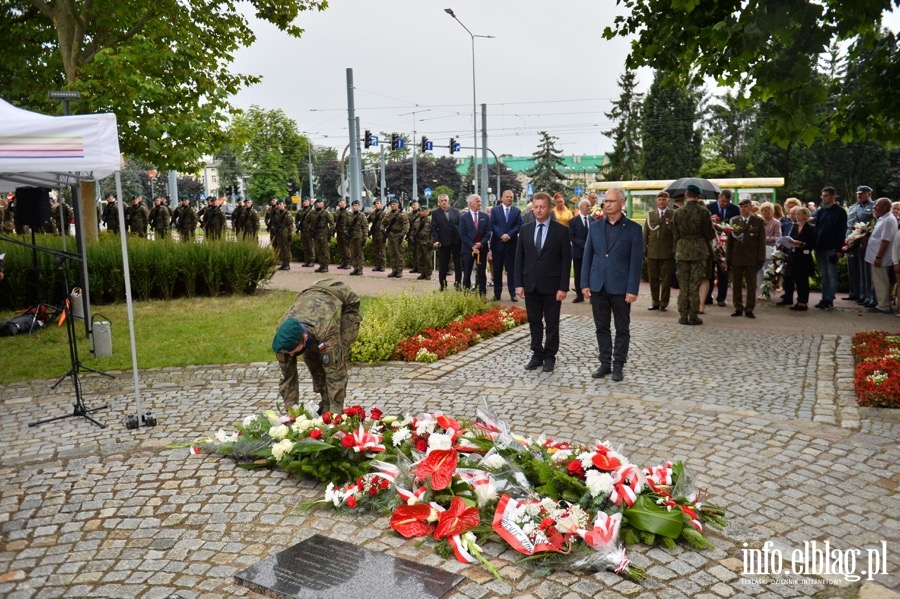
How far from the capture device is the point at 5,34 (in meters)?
17.0

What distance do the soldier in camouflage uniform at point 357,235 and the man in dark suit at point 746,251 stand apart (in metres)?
10.7

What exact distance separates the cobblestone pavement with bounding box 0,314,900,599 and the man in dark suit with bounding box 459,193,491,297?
5311 mm

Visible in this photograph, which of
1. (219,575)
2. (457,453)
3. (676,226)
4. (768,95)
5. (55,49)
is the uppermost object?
(55,49)

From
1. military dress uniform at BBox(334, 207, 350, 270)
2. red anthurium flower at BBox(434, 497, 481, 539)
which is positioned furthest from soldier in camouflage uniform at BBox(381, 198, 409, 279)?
red anthurium flower at BBox(434, 497, 481, 539)

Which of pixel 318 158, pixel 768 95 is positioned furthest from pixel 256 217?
pixel 318 158

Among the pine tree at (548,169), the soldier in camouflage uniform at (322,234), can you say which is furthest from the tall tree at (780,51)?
the pine tree at (548,169)

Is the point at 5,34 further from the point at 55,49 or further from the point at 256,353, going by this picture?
the point at 256,353

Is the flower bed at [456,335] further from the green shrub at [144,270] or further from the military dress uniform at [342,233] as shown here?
the military dress uniform at [342,233]

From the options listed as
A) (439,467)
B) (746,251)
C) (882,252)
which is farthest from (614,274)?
(882,252)

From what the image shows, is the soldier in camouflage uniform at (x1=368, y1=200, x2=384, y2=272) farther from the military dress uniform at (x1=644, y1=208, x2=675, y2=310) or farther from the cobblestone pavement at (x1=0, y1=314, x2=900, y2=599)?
the cobblestone pavement at (x1=0, y1=314, x2=900, y2=599)

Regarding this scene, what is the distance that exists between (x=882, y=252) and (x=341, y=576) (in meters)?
11.7

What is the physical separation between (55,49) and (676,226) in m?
15.1

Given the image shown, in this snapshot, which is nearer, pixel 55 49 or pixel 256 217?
pixel 55 49

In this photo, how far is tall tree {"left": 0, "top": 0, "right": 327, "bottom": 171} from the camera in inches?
581
